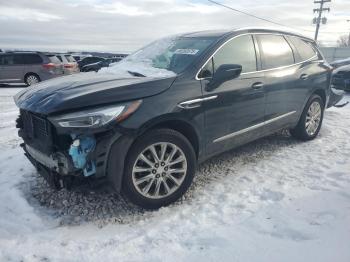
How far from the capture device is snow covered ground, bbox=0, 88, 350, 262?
9.32 feet

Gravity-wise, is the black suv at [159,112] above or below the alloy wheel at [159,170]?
above

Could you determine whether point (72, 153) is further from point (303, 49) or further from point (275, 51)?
point (303, 49)

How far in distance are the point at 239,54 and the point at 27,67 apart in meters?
13.1

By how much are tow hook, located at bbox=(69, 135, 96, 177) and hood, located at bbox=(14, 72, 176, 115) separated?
0.28 m

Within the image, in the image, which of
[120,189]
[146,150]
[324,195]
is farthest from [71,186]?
[324,195]

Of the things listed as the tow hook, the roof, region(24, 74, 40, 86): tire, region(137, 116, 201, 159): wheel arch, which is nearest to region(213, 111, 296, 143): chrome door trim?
region(137, 116, 201, 159): wheel arch

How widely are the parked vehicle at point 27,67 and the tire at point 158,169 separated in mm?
12998

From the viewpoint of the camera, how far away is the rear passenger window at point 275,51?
4.64 meters

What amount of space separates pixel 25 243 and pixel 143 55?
269 centimetres

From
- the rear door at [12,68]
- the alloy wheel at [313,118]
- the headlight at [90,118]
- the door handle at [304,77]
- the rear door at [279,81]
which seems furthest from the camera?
the rear door at [12,68]

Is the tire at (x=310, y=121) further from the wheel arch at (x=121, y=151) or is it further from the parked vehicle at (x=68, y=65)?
the parked vehicle at (x=68, y=65)

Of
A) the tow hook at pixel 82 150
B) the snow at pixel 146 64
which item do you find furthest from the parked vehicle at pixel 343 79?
the tow hook at pixel 82 150

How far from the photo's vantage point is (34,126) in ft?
11.2

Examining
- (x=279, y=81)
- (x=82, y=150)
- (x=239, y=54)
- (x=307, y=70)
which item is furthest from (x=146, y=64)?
(x=307, y=70)
